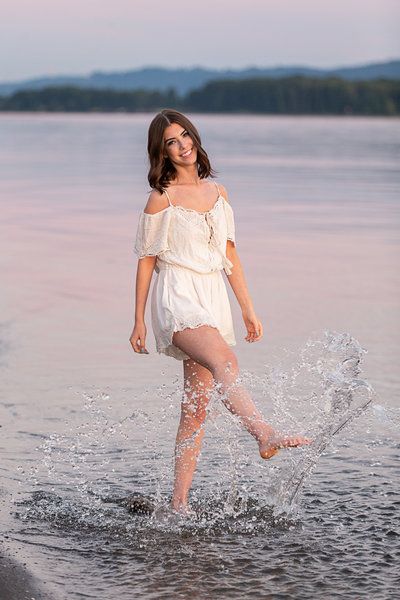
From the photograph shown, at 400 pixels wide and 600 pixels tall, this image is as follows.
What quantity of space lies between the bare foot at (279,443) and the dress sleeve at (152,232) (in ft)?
3.29

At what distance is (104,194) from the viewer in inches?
946

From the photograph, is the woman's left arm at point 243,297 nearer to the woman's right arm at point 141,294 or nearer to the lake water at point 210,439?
the lake water at point 210,439

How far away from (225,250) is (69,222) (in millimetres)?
13431

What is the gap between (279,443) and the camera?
5492mm

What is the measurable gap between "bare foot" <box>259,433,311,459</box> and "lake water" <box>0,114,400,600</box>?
0.39 m

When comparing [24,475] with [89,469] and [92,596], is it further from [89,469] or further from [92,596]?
[92,596]

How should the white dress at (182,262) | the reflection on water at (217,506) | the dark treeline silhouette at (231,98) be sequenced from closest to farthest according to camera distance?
the reflection on water at (217,506) < the white dress at (182,262) < the dark treeline silhouette at (231,98)

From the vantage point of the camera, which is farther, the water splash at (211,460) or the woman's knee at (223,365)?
the water splash at (211,460)

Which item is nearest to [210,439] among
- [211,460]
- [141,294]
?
Answer: [211,460]

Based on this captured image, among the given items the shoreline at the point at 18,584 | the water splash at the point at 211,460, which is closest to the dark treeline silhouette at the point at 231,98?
the water splash at the point at 211,460

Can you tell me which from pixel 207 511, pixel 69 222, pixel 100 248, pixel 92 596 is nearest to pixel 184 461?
pixel 207 511

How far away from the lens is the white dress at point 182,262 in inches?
229

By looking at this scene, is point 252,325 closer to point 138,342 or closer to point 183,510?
point 138,342

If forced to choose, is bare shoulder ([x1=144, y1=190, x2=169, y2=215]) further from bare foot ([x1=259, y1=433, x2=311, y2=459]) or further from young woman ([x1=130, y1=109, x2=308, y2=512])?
bare foot ([x1=259, y1=433, x2=311, y2=459])
